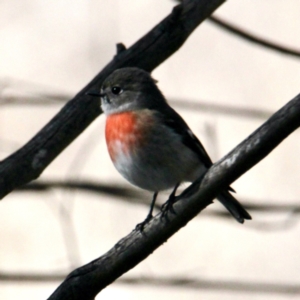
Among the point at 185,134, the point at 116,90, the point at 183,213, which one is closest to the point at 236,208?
the point at 185,134

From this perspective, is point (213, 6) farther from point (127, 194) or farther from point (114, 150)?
point (127, 194)

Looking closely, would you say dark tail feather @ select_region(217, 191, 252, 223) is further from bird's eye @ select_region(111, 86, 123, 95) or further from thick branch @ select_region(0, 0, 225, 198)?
bird's eye @ select_region(111, 86, 123, 95)

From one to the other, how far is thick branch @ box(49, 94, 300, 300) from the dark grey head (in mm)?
1692

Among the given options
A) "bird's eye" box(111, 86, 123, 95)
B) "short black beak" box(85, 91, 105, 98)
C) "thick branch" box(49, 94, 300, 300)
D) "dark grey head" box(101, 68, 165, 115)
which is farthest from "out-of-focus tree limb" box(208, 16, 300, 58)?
"thick branch" box(49, 94, 300, 300)

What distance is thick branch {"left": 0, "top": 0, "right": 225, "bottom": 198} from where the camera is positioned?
4.40 meters

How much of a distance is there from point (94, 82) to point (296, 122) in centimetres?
227

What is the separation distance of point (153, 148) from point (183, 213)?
1.38 metres

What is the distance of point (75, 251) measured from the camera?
21.9ft

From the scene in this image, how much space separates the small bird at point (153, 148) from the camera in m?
4.62

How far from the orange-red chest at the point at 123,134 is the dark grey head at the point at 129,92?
0.46 feet

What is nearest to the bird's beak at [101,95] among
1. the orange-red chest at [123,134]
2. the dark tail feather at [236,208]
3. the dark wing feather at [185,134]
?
the orange-red chest at [123,134]

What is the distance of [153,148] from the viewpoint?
4.63m

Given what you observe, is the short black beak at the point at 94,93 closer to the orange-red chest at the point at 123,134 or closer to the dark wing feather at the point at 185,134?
the orange-red chest at the point at 123,134

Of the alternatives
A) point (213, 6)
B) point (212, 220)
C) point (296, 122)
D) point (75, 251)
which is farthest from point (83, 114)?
point (212, 220)
